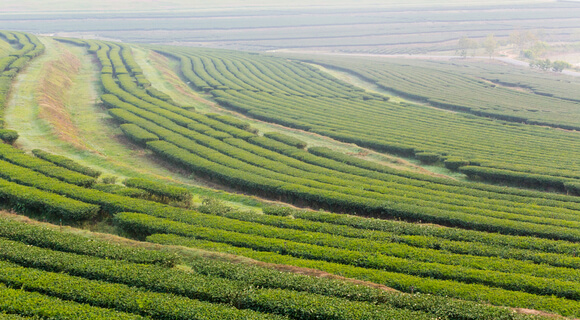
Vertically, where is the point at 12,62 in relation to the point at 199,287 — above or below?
above

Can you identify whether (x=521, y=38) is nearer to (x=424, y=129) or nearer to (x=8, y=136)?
(x=424, y=129)

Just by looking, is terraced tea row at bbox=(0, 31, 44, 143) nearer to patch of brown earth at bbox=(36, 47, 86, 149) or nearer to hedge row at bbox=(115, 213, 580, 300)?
patch of brown earth at bbox=(36, 47, 86, 149)

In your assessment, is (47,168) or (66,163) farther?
(66,163)

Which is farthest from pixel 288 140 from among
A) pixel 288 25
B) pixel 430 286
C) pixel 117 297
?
pixel 288 25

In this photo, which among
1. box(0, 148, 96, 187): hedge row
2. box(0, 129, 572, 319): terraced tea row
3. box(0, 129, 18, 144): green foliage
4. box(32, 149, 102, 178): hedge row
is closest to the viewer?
box(0, 129, 572, 319): terraced tea row

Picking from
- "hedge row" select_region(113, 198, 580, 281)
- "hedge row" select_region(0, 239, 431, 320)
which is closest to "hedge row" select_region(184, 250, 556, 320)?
"hedge row" select_region(0, 239, 431, 320)
